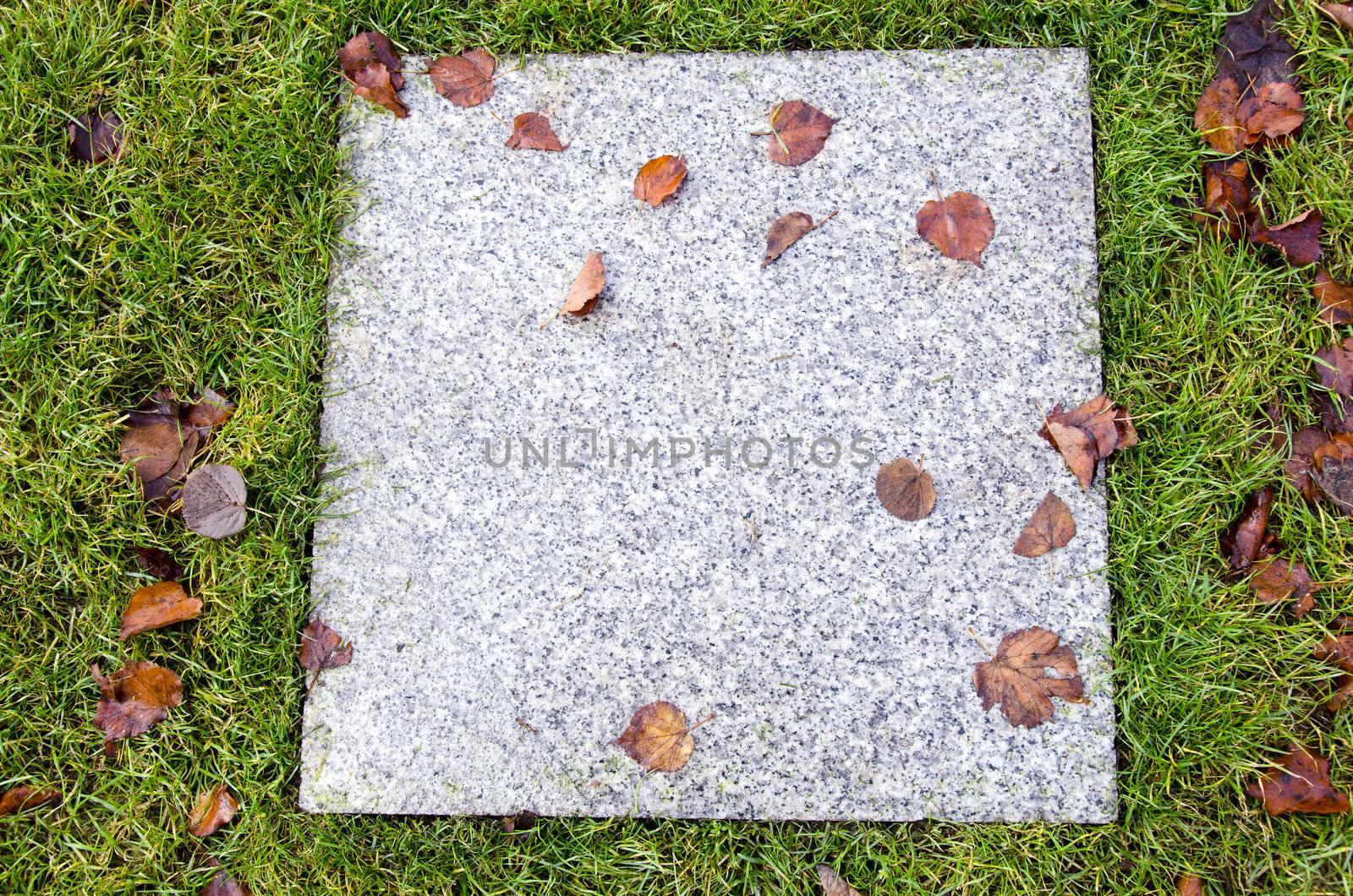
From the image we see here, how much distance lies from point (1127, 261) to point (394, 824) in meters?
2.16

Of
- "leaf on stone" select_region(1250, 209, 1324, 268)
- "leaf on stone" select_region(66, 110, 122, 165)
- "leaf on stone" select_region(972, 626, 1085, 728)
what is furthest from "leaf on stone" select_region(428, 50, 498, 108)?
"leaf on stone" select_region(1250, 209, 1324, 268)

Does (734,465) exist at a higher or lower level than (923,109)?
lower

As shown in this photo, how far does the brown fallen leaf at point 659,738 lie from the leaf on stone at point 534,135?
4.45 feet

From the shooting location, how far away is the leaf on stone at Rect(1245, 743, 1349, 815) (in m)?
1.86

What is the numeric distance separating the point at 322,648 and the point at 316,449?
0.47 metres

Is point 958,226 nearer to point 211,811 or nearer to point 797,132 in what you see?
point 797,132

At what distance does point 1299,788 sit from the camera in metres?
1.87

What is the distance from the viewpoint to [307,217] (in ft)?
7.02

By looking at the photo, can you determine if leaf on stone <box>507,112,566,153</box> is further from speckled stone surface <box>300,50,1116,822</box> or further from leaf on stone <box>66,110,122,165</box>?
leaf on stone <box>66,110,122,165</box>

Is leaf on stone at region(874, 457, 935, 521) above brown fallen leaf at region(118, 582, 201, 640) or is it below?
above

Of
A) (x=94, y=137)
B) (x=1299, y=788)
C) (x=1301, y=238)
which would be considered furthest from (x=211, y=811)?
(x=1301, y=238)

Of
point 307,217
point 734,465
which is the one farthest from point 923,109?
point 307,217

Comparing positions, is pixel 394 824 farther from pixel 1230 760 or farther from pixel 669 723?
pixel 1230 760

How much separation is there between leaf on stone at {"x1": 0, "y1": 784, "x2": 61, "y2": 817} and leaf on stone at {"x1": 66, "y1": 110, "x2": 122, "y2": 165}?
154 centimetres
